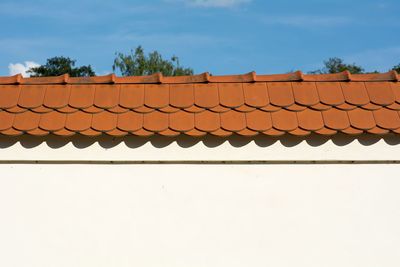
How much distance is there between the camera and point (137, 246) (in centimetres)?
429

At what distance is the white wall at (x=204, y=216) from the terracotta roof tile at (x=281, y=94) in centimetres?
51

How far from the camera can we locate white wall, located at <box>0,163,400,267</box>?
4285mm

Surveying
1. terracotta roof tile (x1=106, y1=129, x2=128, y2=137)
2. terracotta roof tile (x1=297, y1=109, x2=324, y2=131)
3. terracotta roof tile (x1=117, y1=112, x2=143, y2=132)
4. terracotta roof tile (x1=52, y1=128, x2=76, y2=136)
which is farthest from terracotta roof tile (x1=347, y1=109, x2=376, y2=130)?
terracotta roof tile (x1=52, y1=128, x2=76, y2=136)

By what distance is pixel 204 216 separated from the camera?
430cm

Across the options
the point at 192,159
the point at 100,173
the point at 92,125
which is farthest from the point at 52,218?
the point at 192,159

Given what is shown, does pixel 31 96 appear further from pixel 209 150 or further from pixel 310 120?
pixel 310 120

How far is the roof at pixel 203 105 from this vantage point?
4289 millimetres

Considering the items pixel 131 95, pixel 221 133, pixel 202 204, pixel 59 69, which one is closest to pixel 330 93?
pixel 221 133

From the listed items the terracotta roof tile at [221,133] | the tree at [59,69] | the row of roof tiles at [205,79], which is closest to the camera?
the terracotta roof tile at [221,133]

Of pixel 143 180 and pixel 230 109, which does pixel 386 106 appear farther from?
pixel 143 180

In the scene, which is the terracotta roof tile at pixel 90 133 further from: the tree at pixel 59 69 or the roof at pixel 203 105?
the tree at pixel 59 69

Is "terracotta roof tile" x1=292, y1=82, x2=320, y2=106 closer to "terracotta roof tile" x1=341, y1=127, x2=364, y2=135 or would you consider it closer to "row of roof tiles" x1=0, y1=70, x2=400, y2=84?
"row of roof tiles" x1=0, y1=70, x2=400, y2=84

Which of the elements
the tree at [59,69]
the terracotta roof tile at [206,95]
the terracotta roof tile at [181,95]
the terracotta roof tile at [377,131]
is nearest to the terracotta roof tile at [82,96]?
the terracotta roof tile at [181,95]

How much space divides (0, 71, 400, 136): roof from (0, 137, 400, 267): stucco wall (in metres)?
0.15
